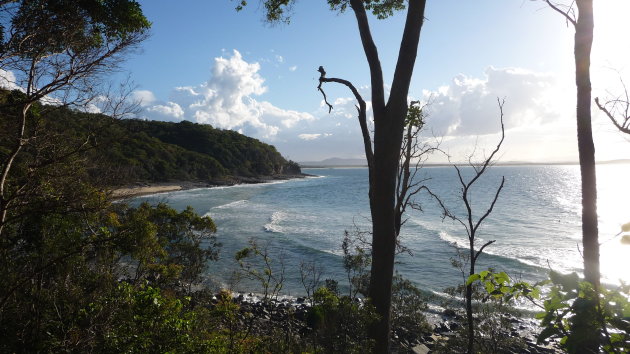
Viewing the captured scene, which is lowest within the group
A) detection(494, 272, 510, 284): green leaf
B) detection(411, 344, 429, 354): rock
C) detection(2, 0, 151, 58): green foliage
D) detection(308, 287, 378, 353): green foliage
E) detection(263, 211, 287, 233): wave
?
detection(411, 344, 429, 354): rock

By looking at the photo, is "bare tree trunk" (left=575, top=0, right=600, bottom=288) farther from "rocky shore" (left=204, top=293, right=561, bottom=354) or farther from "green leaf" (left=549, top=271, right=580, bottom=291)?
"rocky shore" (left=204, top=293, right=561, bottom=354)

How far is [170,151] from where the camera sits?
76.0 meters

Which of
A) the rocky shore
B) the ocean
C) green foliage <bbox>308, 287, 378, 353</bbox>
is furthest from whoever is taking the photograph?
the ocean

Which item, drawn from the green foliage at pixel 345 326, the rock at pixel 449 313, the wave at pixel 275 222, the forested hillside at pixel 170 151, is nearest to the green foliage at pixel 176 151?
the forested hillside at pixel 170 151

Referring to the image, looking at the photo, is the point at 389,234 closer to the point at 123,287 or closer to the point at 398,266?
the point at 123,287

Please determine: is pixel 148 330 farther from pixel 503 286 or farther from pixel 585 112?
pixel 585 112

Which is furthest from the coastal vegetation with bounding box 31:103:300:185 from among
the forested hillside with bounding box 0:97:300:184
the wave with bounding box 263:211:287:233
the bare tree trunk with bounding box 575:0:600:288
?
the wave with bounding box 263:211:287:233

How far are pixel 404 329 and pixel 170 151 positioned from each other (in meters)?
71.5

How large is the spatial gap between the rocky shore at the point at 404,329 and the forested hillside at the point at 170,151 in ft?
20.6

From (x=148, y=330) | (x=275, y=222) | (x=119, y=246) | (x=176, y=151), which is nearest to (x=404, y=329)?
(x=119, y=246)

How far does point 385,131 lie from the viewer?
435 centimetres

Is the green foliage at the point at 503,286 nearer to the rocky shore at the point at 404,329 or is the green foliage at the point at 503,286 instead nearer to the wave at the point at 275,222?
the rocky shore at the point at 404,329

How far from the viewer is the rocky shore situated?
11844 millimetres

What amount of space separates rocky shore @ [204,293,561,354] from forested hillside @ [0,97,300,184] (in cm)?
629
